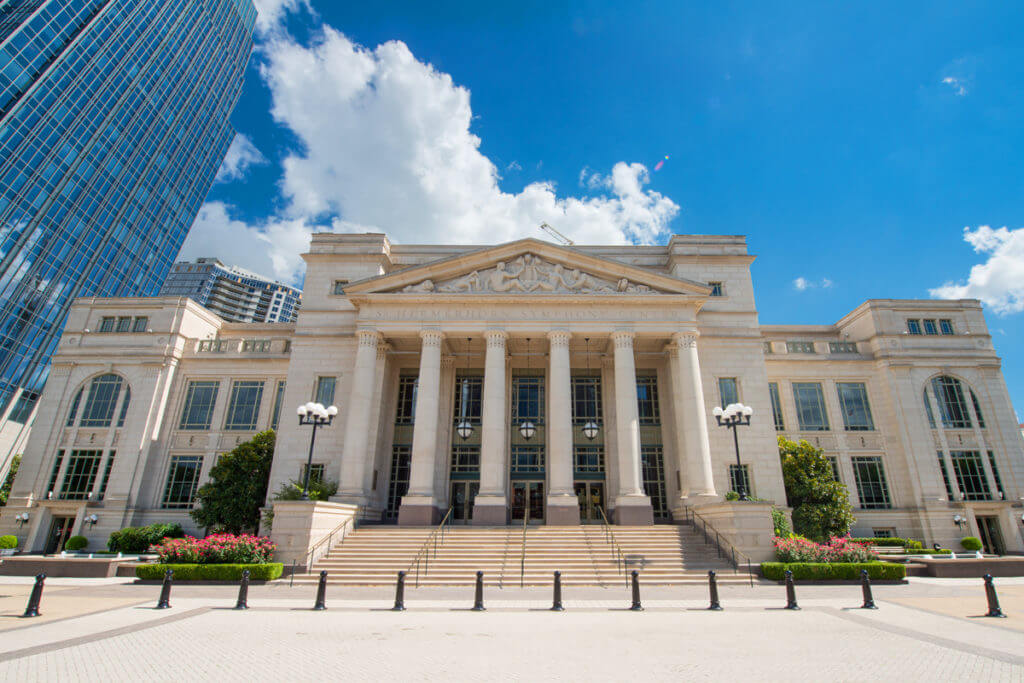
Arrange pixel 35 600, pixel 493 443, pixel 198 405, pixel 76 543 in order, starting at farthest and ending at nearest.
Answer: pixel 198 405 < pixel 76 543 < pixel 493 443 < pixel 35 600

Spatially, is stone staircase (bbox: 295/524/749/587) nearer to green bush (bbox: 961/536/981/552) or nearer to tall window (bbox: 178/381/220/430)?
tall window (bbox: 178/381/220/430)

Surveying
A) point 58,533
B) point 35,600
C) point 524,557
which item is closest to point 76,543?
point 58,533

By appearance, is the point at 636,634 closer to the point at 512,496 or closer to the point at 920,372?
the point at 512,496

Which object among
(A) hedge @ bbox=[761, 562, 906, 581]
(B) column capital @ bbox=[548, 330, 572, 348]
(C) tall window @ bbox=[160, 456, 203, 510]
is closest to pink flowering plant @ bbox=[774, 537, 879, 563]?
(A) hedge @ bbox=[761, 562, 906, 581]

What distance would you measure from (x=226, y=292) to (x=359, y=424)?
131 m

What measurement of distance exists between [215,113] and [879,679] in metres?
122

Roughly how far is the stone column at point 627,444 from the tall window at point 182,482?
27.1m

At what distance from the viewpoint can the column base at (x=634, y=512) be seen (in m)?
25.5

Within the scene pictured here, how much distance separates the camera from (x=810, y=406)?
3566cm

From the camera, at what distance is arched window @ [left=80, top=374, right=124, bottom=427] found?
114 ft

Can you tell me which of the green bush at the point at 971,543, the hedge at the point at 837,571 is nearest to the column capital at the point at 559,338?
the hedge at the point at 837,571

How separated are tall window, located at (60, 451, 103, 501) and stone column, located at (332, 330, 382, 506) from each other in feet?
59.4

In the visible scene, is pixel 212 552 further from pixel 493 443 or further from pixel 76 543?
pixel 76 543

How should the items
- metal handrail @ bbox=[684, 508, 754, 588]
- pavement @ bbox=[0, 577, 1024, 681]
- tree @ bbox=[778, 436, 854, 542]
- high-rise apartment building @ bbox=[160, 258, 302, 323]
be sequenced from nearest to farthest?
pavement @ bbox=[0, 577, 1024, 681] < metal handrail @ bbox=[684, 508, 754, 588] < tree @ bbox=[778, 436, 854, 542] < high-rise apartment building @ bbox=[160, 258, 302, 323]
